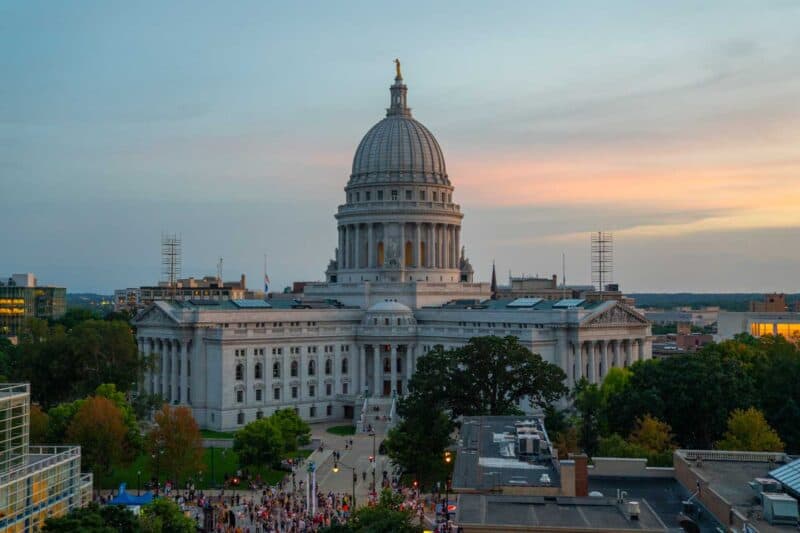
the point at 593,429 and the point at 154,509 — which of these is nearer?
the point at 154,509

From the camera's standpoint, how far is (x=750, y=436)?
75.8 metres

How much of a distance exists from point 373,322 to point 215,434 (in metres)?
32.0

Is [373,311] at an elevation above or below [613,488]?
above

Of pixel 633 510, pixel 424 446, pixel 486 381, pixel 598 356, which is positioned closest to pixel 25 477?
pixel 633 510

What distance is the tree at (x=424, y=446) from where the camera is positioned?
8138 centimetres

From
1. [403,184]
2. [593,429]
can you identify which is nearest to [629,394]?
[593,429]

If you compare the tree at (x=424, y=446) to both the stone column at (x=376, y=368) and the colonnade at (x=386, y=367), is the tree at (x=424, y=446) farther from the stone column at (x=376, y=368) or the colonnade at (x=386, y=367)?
the stone column at (x=376, y=368)

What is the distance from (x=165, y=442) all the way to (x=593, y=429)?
127 ft

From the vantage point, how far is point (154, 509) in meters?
63.2

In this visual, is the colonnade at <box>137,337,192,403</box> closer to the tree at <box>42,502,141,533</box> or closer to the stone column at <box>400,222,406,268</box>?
the stone column at <box>400,222,406,268</box>

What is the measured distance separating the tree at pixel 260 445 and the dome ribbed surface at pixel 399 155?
7863cm

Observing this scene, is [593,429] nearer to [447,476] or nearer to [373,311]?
[447,476]

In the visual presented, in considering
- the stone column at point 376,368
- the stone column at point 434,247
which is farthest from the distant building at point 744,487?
the stone column at point 434,247

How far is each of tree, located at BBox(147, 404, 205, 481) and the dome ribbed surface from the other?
83.0 meters
